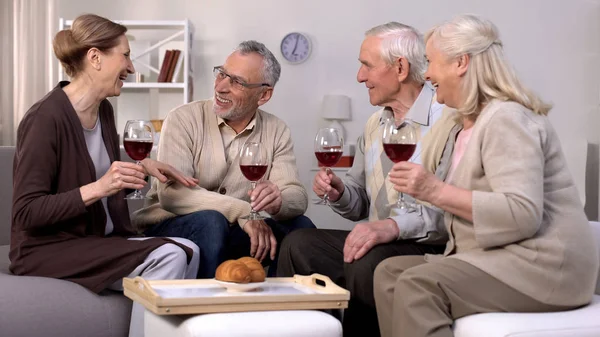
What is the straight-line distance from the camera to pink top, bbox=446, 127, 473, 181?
232cm

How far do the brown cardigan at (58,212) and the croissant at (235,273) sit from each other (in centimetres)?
51

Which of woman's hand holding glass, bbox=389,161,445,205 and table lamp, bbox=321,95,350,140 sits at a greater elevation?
woman's hand holding glass, bbox=389,161,445,205

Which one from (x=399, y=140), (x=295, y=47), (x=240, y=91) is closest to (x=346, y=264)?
(x=399, y=140)

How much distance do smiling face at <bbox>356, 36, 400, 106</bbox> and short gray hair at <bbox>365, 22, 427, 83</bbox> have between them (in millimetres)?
23

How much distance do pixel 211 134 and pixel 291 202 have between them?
1.43ft

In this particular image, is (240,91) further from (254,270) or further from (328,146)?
(254,270)

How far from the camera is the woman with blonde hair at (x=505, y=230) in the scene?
79.0 inches

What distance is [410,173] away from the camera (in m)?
2.11

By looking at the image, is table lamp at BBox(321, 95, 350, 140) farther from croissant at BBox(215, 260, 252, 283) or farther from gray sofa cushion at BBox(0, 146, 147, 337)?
croissant at BBox(215, 260, 252, 283)

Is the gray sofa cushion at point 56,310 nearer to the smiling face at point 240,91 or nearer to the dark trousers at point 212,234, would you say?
the dark trousers at point 212,234

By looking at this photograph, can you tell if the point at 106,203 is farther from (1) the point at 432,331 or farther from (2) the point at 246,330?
(1) the point at 432,331

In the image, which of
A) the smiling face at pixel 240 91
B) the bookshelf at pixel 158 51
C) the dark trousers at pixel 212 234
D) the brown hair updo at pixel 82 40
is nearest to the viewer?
the brown hair updo at pixel 82 40

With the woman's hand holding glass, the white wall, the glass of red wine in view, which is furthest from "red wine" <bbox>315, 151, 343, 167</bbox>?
the white wall

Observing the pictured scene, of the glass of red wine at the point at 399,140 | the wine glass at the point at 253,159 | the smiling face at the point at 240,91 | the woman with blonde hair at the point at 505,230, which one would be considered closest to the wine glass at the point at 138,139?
the wine glass at the point at 253,159
